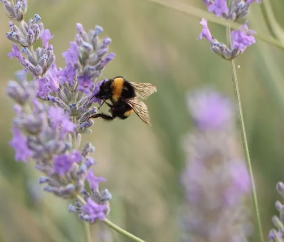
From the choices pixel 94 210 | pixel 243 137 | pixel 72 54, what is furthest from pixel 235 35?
pixel 94 210

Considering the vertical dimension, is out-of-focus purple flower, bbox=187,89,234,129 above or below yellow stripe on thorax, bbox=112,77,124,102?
below

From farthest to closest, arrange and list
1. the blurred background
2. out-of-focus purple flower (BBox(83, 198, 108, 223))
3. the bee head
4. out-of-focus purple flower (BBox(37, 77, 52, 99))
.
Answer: the blurred background, the bee head, out-of-focus purple flower (BBox(37, 77, 52, 99)), out-of-focus purple flower (BBox(83, 198, 108, 223))

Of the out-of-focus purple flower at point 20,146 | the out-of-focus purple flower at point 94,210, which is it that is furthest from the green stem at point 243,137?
the out-of-focus purple flower at point 20,146

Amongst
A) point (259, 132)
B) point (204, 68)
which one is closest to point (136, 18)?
point (204, 68)

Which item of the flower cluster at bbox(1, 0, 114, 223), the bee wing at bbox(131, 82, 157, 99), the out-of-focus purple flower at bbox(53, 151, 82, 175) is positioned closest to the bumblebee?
the bee wing at bbox(131, 82, 157, 99)

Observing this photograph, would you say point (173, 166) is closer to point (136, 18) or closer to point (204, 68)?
point (204, 68)

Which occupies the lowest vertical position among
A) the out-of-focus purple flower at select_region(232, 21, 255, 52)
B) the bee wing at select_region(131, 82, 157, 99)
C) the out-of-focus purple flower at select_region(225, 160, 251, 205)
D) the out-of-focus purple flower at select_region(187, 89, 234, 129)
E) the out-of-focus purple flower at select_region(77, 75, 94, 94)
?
the out-of-focus purple flower at select_region(225, 160, 251, 205)

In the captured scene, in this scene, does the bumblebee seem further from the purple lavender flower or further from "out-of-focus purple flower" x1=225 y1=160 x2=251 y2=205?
"out-of-focus purple flower" x1=225 y1=160 x2=251 y2=205

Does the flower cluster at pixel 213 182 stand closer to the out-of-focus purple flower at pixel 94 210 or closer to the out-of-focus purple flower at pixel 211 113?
the out-of-focus purple flower at pixel 211 113
